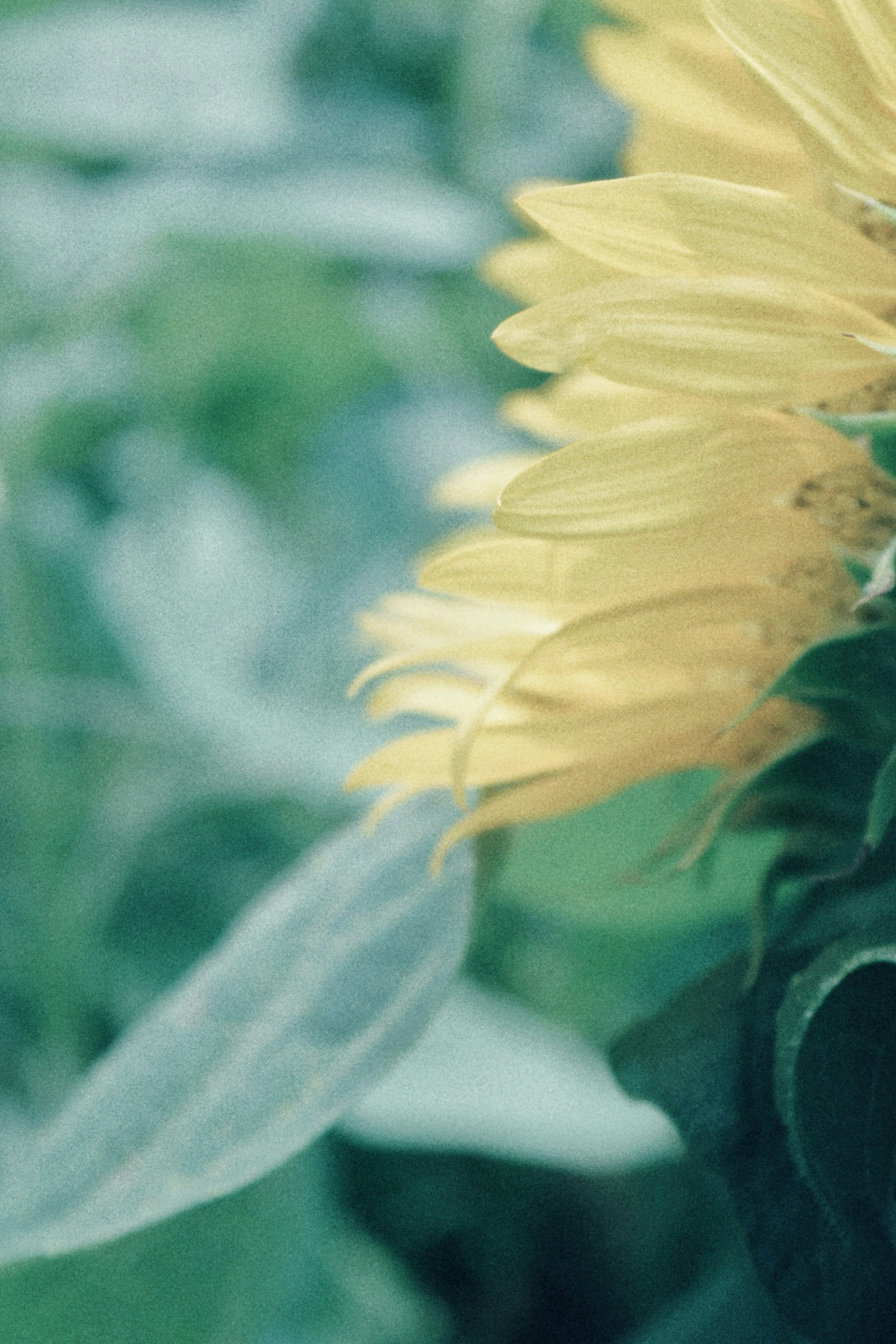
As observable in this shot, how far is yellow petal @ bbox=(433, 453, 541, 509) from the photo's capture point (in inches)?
12.8

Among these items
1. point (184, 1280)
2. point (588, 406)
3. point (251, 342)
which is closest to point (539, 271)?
point (588, 406)

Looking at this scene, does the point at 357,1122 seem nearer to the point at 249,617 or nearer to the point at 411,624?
the point at 411,624

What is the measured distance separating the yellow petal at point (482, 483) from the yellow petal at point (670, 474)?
0.08 m

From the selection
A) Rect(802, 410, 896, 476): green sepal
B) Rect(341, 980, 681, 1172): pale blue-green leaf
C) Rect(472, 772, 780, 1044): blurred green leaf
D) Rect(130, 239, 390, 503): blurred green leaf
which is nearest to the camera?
Rect(802, 410, 896, 476): green sepal

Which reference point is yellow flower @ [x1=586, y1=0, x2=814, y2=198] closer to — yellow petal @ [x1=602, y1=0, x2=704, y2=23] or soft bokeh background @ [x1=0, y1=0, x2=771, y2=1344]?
yellow petal @ [x1=602, y1=0, x2=704, y2=23]

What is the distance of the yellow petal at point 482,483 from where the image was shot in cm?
32

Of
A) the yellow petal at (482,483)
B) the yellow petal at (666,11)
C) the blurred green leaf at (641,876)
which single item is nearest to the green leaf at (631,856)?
the blurred green leaf at (641,876)

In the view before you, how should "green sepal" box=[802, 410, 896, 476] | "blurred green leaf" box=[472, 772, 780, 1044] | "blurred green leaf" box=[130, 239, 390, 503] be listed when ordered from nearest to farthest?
"green sepal" box=[802, 410, 896, 476] < "blurred green leaf" box=[472, 772, 780, 1044] < "blurred green leaf" box=[130, 239, 390, 503]

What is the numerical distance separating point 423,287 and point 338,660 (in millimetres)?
468

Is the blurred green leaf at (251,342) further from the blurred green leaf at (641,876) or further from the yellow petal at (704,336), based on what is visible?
the yellow petal at (704,336)

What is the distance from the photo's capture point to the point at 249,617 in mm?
958

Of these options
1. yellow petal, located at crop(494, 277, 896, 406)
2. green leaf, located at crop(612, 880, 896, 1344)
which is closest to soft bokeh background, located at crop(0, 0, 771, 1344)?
green leaf, located at crop(612, 880, 896, 1344)

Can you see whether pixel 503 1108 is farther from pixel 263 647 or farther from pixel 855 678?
pixel 263 647

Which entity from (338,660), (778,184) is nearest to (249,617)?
(338,660)
